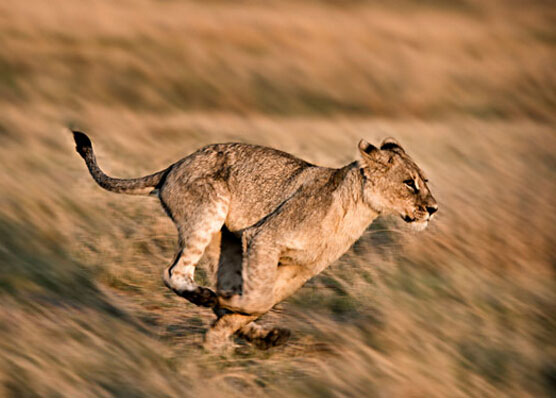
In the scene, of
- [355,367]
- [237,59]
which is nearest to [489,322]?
[355,367]

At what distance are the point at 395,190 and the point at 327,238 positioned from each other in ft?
1.76

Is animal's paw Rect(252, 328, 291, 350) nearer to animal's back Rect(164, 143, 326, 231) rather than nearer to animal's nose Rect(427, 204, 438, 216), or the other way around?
animal's back Rect(164, 143, 326, 231)

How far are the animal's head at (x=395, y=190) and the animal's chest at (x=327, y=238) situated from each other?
0.13m

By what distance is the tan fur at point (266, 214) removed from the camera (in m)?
8.09

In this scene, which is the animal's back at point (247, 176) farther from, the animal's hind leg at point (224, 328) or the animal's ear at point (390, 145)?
the animal's hind leg at point (224, 328)

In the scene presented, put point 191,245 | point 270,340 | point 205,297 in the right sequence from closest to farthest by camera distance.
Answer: point 205,297 < point 191,245 < point 270,340

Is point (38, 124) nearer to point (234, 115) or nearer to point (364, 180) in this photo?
point (234, 115)

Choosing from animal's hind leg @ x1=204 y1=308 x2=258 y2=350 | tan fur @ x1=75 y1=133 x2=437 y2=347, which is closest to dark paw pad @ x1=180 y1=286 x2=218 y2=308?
tan fur @ x1=75 y1=133 x2=437 y2=347

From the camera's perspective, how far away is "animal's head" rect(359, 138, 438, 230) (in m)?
8.14

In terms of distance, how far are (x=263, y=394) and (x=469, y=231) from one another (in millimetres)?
4475

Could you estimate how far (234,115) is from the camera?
1502 cm

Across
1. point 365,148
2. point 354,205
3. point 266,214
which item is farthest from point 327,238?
point 365,148

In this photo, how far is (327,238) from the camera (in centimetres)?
812

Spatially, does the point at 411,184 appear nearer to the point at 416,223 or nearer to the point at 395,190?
the point at 395,190
